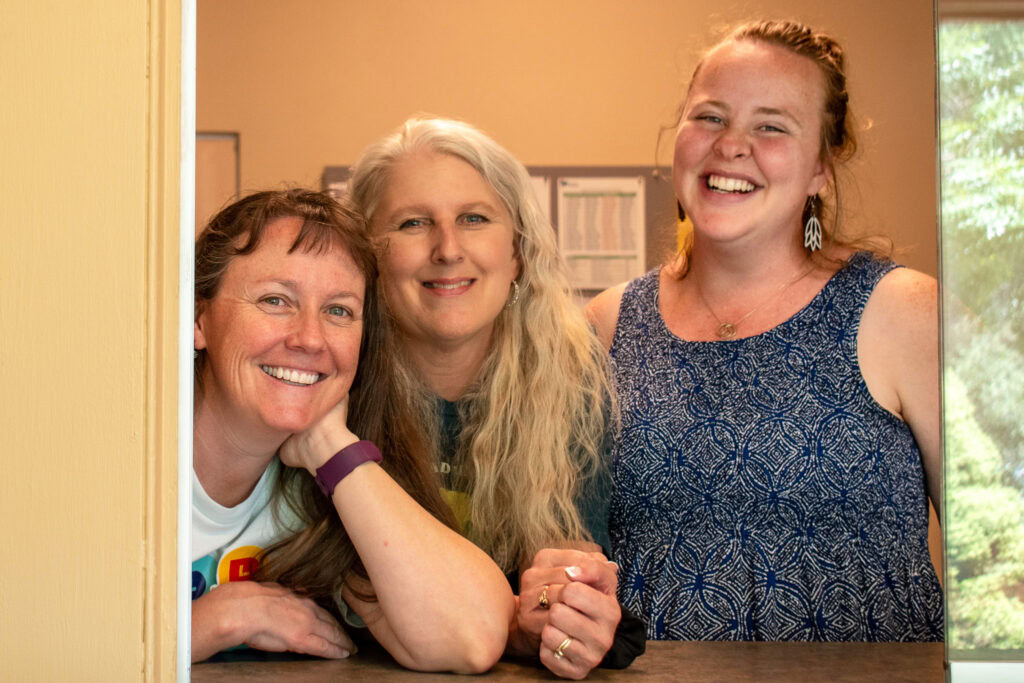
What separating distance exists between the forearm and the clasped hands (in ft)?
0.15

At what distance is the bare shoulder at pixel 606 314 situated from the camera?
7.22 ft

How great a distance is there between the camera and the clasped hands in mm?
1427

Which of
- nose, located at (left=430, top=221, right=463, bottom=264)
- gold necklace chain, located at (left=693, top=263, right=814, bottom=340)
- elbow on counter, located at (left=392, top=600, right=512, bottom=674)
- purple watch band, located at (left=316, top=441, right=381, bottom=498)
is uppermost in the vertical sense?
nose, located at (left=430, top=221, right=463, bottom=264)

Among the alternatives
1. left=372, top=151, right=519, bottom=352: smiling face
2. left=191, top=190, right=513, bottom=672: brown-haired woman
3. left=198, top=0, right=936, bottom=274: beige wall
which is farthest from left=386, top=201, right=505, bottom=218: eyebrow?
left=198, top=0, right=936, bottom=274: beige wall

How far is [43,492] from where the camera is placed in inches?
45.2

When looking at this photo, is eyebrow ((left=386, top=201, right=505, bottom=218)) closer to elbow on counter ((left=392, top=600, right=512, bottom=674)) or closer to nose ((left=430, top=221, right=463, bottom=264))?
nose ((left=430, top=221, right=463, bottom=264))

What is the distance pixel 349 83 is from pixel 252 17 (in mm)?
376

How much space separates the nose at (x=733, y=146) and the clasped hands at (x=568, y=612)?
0.84m

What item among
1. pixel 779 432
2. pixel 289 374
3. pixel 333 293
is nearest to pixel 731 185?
pixel 779 432

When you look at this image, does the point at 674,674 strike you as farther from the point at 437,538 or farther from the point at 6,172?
the point at 6,172

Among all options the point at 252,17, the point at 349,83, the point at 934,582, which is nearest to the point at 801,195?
the point at 934,582

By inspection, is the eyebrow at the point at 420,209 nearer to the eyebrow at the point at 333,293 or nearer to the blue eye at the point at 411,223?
the blue eye at the point at 411,223

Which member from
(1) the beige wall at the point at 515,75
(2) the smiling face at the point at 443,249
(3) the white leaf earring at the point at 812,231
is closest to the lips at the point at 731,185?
(3) the white leaf earring at the point at 812,231

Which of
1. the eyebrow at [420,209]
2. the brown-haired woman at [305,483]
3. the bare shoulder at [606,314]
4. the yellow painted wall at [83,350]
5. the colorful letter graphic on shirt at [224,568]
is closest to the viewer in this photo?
the yellow painted wall at [83,350]
